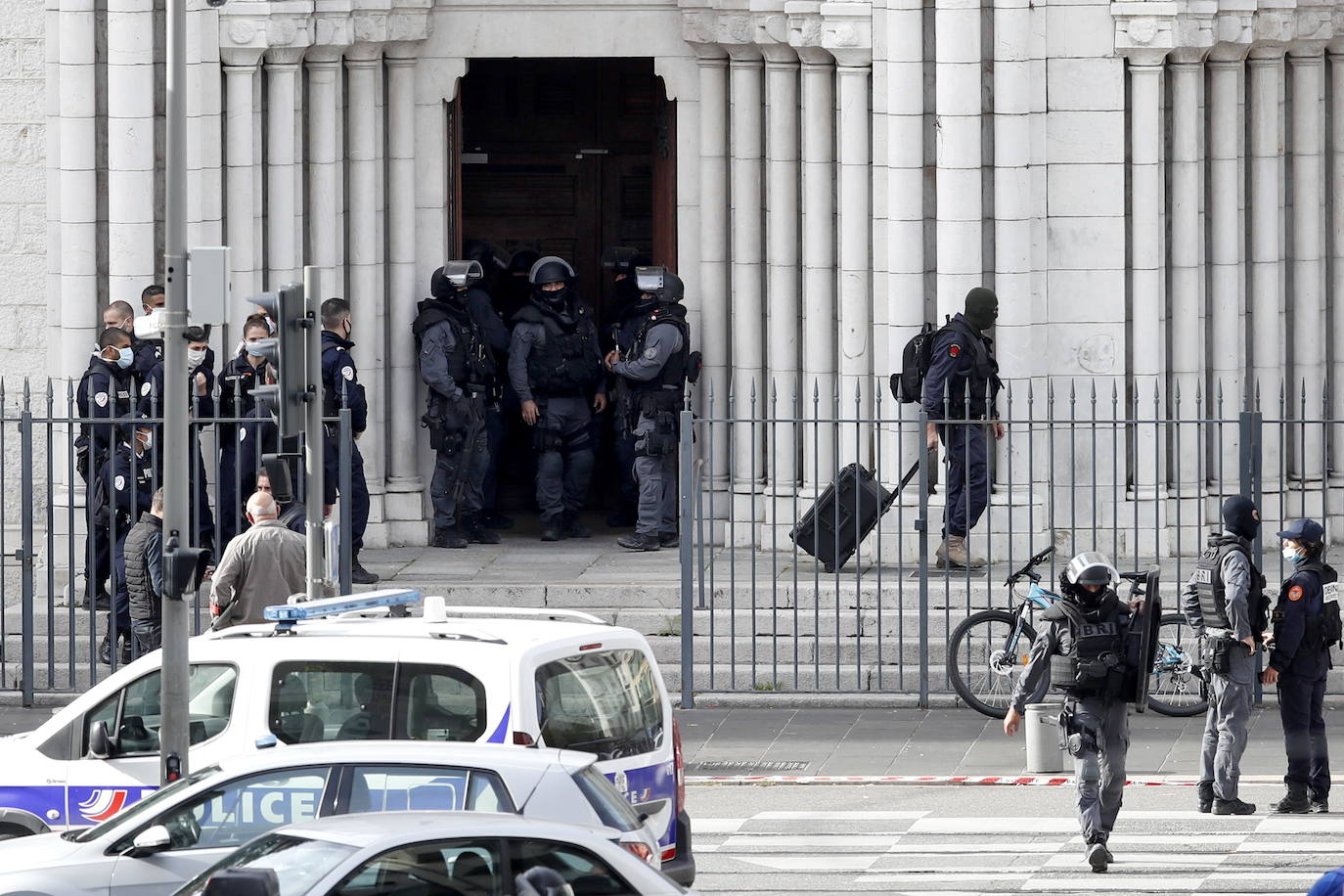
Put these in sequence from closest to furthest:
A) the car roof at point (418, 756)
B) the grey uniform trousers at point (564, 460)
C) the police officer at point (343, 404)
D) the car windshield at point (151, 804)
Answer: the car roof at point (418, 756), the car windshield at point (151, 804), the police officer at point (343, 404), the grey uniform trousers at point (564, 460)

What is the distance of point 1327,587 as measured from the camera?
47.2ft

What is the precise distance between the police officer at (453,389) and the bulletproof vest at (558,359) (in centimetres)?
36

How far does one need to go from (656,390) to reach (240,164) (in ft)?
11.1

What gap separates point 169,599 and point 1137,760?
19.3 ft

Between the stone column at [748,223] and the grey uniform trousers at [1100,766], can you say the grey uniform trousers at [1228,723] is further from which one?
the stone column at [748,223]

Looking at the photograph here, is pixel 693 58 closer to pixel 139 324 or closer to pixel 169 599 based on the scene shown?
pixel 139 324

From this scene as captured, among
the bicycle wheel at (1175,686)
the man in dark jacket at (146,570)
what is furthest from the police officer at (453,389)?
the bicycle wheel at (1175,686)

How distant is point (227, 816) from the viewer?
32.5 ft

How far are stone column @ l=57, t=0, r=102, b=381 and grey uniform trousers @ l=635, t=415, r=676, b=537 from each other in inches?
156

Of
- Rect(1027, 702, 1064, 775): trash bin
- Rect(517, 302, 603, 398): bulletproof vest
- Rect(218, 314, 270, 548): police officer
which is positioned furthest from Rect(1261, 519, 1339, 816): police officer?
Rect(517, 302, 603, 398): bulletproof vest

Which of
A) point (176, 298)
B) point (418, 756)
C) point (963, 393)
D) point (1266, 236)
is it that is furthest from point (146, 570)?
point (1266, 236)

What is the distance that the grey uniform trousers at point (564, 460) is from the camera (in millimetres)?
19938

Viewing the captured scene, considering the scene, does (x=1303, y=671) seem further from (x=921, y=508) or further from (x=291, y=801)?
(x=291, y=801)

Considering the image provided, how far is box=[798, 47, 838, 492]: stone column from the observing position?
1933 centimetres
